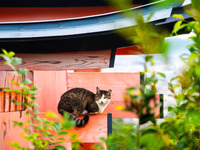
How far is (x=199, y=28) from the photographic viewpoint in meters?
0.51

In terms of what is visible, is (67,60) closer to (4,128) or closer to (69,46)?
(69,46)

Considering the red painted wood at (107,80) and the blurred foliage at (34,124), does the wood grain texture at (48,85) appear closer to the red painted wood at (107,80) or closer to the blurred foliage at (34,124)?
the red painted wood at (107,80)

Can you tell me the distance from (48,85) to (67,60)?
0.37m

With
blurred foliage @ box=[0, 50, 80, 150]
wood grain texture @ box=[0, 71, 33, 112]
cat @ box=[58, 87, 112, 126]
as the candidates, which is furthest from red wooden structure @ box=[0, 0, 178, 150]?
blurred foliage @ box=[0, 50, 80, 150]

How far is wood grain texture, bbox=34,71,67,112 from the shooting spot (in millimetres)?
1760

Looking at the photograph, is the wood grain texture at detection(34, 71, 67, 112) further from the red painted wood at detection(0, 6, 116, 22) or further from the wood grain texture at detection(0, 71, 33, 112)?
the wood grain texture at detection(0, 71, 33, 112)

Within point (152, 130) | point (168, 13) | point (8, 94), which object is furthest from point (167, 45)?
point (168, 13)

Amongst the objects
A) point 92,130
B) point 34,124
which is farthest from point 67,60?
point 34,124

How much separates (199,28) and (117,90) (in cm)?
137

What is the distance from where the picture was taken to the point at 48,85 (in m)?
1.79

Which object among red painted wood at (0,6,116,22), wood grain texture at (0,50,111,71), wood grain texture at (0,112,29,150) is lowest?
wood grain texture at (0,112,29,150)

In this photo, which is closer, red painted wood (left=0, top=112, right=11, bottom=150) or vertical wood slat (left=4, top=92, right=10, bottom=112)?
vertical wood slat (left=4, top=92, right=10, bottom=112)

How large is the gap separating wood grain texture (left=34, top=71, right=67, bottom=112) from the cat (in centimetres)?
13

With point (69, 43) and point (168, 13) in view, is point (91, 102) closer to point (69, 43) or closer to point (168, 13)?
point (69, 43)
